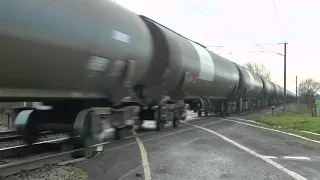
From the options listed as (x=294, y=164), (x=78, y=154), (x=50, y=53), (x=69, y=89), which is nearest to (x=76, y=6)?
(x=50, y=53)

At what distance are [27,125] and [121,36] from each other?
309cm

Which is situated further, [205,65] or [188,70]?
[205,65]

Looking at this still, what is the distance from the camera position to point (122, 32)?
29.6 feet

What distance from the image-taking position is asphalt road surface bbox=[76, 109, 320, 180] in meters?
7.00

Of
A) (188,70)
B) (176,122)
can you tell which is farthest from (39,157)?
(176,122)

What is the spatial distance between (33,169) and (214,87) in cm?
1379

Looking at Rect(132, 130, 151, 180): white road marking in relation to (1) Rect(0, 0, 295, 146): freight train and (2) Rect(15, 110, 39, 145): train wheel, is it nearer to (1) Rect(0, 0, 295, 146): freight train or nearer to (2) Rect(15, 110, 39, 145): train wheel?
(1) Rect(0, 0, 295, 146): freight train

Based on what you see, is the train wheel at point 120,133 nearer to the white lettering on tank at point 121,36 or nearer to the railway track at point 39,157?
the railway track at point 39,157

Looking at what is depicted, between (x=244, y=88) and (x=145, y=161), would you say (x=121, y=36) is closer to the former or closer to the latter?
(x=145, y=161)

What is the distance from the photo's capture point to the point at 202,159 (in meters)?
8.59

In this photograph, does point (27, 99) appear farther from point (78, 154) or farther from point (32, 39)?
point (78, 154)

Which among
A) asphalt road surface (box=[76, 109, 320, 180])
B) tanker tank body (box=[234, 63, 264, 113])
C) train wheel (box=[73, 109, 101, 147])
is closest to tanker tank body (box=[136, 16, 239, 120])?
asphalt road surface (box=[76, 109, 320, 180])

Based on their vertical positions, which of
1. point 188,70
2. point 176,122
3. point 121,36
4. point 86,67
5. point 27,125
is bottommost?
point 176,122

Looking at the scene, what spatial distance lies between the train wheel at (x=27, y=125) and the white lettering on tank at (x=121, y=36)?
105 inches
